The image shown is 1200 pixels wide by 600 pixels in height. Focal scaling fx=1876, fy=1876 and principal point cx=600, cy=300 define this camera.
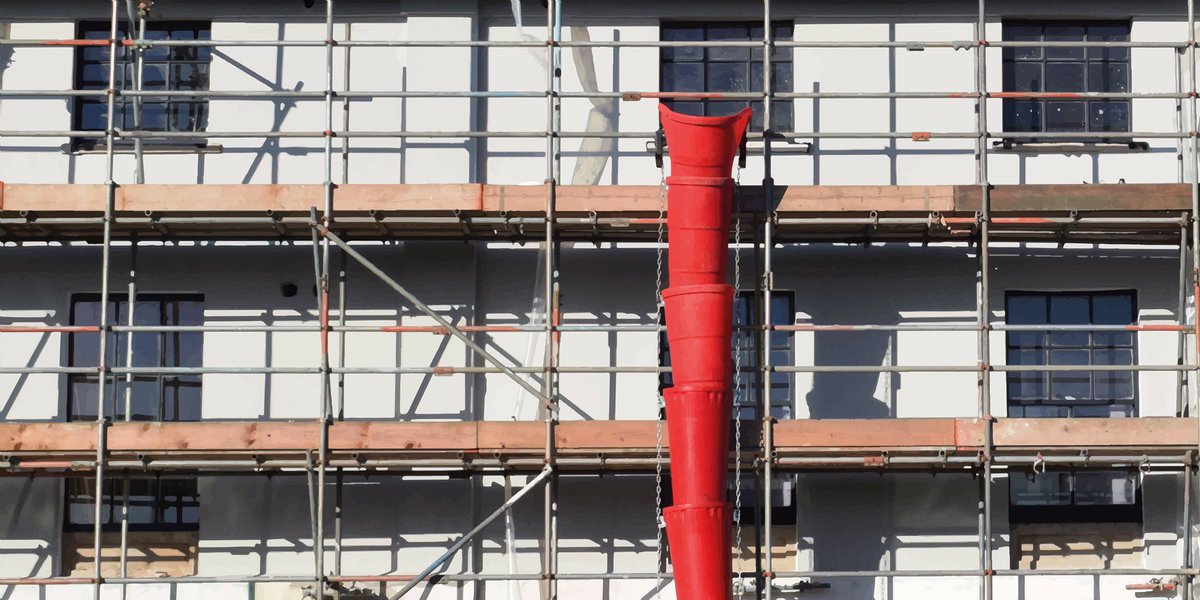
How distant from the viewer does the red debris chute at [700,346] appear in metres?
15.3

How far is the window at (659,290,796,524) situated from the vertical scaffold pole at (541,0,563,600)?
1.24 metres

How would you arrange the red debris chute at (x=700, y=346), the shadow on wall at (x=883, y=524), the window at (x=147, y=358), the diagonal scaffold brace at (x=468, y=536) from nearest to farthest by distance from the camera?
the red debris chute at (x=700, y=346) < the diagonal scaffold brace at (x=468, y=536) < the shadow on wall at (x=883, y=524) < the window at (x=147, y=358)

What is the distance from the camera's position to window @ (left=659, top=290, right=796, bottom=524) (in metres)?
17.1

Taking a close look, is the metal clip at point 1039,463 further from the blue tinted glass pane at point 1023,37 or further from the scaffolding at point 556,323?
the blue tinted glass pane at point 1023,37

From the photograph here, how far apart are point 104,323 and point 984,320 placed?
752 centimetres

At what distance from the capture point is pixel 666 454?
16047mm

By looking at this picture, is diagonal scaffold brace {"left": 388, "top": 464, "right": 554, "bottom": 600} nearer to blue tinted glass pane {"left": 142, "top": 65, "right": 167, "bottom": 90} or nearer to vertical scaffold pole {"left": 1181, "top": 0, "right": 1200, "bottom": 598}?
blue tinted glass pane {"left": 142, "top": 65, "right": 167, "bottom": 90}

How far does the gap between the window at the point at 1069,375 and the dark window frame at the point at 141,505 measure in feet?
24.7

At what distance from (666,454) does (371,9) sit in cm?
521

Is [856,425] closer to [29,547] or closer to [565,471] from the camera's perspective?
[565,471]

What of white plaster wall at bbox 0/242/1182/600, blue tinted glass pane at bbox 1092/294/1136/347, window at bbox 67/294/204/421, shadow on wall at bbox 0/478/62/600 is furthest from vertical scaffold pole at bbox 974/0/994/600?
shadow on wall at bbox 0/478/62/600

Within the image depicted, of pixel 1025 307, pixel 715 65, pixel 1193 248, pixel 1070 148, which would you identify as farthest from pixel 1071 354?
pixel 715 65

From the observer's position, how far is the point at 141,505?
17.2 meters

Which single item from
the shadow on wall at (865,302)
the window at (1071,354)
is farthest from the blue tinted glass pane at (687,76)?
the window at (1071,354)
